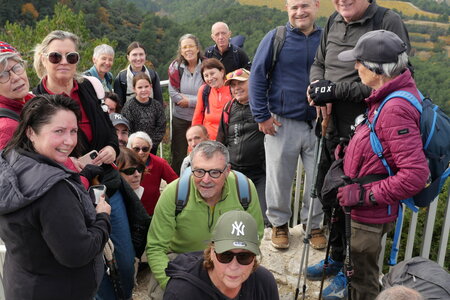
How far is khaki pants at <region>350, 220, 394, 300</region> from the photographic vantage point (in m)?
2.63

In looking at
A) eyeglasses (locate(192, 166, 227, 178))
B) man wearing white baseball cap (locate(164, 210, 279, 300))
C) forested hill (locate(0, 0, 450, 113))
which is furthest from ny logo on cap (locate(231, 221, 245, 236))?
forested hill (locate(0, 0, 450, 113))

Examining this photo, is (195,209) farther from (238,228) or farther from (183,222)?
(238,228)

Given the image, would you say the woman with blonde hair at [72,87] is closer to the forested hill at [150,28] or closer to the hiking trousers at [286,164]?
the hiking trousers at [286,164]

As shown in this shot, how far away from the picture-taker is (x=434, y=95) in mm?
33000

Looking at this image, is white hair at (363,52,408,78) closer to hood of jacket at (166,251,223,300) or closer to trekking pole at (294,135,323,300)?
trekking pole at (294,135,323,300)

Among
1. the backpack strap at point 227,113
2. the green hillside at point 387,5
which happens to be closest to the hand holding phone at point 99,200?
the backpack strap at point 227,113

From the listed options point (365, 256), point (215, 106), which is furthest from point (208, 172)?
point (215, 106)

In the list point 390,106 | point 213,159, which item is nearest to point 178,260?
point 213,159

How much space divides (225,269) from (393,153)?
1136mm

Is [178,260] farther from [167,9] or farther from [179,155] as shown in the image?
[167,9]

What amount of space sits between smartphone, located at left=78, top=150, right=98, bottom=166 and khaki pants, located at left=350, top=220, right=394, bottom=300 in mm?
1686

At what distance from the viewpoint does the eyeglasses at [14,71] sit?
2.31m

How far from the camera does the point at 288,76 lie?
11.3 ft

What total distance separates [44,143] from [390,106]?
1.81 metres
